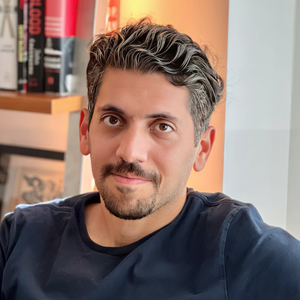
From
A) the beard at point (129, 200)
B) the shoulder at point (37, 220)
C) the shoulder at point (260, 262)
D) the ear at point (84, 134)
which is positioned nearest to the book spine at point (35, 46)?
the ear at point (84, 134)

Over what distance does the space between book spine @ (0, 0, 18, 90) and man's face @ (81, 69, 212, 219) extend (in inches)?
19.3

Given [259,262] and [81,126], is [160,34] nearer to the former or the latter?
[81,126]

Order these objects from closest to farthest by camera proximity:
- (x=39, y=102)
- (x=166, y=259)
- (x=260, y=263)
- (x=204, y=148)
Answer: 1. (x=260, y=263)
2. (x=166, y=259)
3. (x=204, y=148)
4. (x=39, y=102)

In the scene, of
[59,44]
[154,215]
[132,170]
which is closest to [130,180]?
[132,170]

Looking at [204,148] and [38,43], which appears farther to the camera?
[38,43]

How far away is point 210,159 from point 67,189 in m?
0.51

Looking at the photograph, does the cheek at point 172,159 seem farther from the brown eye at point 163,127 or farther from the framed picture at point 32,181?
the framed picture at point 32,181

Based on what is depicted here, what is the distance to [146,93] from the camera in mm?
1032

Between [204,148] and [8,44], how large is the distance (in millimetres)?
704

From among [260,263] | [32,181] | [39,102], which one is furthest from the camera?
[32,181]

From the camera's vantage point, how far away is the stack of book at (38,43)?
4.51ft

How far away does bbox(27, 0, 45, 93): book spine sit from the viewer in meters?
1.38

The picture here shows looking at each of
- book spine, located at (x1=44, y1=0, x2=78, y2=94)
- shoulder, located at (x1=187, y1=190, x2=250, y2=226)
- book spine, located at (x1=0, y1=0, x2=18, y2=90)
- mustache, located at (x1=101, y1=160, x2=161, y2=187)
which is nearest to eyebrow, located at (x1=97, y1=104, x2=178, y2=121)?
mustache, located at (x1=101, y1=160, x2=161, y2=187)

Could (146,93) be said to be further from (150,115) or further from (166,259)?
(166,259)
